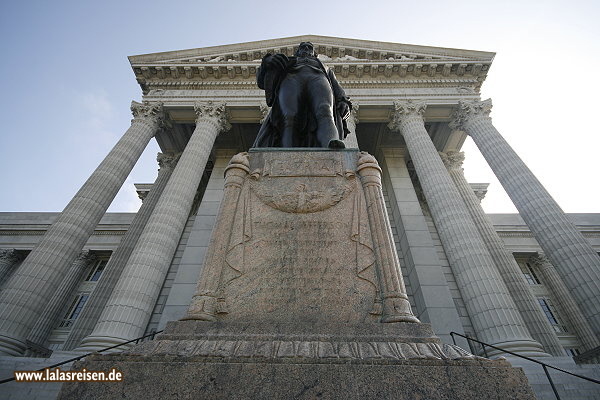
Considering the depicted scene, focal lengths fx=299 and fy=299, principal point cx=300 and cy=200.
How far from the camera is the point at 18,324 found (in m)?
10.1

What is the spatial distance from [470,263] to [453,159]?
38.8ft

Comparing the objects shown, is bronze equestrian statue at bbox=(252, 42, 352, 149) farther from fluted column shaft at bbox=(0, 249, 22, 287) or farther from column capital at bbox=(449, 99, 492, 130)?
A: fluted column shaft at bbox=(0, 249, 22, 287)

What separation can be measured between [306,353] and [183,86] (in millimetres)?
20859

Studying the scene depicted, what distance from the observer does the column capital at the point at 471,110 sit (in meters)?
17.0

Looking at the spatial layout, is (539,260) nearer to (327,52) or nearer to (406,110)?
(406,110)

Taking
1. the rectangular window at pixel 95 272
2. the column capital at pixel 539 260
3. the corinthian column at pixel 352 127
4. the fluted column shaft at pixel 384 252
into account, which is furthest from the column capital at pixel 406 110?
the rectangular window at pixel 95 272

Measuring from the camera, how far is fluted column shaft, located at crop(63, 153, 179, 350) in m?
13.1

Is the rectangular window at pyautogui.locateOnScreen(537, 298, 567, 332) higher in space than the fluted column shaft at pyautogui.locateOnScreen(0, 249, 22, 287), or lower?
lower

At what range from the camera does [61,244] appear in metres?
12.1

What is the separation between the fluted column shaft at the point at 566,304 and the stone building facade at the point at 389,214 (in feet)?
0.32


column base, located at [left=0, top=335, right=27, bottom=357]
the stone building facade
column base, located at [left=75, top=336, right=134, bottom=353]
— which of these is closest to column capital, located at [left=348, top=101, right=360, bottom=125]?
the stone building facade

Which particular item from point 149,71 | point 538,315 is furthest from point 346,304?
point 149,71

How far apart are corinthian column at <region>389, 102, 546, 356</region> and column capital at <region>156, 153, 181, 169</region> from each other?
1543 centimetres

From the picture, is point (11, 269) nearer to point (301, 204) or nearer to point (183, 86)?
point (183, 86)
